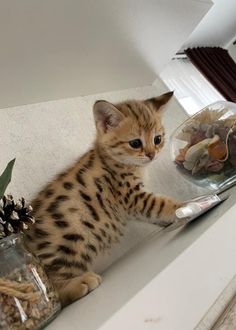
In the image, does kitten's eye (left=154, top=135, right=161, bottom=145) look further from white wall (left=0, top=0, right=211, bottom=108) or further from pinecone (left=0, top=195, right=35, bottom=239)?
pinecone (left=0, top=195, right=35, bottom=239)

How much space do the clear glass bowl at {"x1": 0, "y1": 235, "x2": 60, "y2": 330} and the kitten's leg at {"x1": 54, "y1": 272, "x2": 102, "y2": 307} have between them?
0.12ft

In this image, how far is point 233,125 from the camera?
1030 millimetres

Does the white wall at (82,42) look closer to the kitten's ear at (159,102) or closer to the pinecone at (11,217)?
the kitten's ear at (159,102)

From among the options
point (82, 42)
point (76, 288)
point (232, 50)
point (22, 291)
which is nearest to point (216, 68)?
point (232, 50)

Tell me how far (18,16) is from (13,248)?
0.47 metres

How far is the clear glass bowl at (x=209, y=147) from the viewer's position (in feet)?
3.34

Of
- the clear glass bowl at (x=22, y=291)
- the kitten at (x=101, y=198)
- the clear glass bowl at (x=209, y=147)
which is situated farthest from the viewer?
the clear glass bowl at (x=209, y=147)

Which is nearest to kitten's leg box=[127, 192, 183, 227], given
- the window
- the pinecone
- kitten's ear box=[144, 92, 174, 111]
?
kitten's ear box=[144, 92, 174, 111]

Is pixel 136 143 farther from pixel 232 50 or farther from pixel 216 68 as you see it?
pixel 232 50

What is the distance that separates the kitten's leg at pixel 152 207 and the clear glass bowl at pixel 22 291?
15.1 inches

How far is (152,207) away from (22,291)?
481 mm

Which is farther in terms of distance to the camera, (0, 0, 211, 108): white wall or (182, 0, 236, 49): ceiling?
(182, 0, 236, 49): ceiling

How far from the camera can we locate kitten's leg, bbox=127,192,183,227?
0.91 metres

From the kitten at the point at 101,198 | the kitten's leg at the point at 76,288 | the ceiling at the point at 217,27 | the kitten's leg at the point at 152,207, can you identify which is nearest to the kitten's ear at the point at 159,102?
the kitten at the point at 101,198
